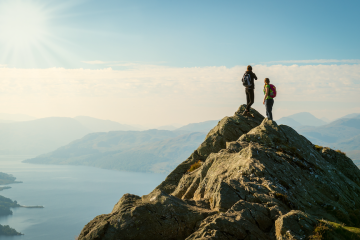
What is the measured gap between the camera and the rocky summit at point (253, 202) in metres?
10.3

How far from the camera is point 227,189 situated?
42.3 feet


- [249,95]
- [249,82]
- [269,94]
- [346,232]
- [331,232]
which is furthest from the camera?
[249,95]

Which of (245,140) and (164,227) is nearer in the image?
(164,227)

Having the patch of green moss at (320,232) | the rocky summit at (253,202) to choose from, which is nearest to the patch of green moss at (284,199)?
the rocky summit at (253,202)

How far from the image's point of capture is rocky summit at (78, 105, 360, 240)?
407 inches

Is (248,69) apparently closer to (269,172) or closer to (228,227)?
(269,172)

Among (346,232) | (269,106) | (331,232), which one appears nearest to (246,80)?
(269,106)

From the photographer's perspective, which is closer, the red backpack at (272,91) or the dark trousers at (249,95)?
the red backpack at (272,91)

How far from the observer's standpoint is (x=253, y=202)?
12.3 metres


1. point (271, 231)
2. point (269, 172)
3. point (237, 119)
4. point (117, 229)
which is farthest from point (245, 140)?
point (117, 229)

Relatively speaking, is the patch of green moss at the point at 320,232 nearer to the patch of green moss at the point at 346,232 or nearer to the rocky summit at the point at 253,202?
the rocky summit at the point at 253,202

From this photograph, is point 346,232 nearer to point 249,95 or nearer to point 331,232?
point 331,232

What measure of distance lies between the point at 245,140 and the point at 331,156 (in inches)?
354

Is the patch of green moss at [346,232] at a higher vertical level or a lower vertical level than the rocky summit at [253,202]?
lower
